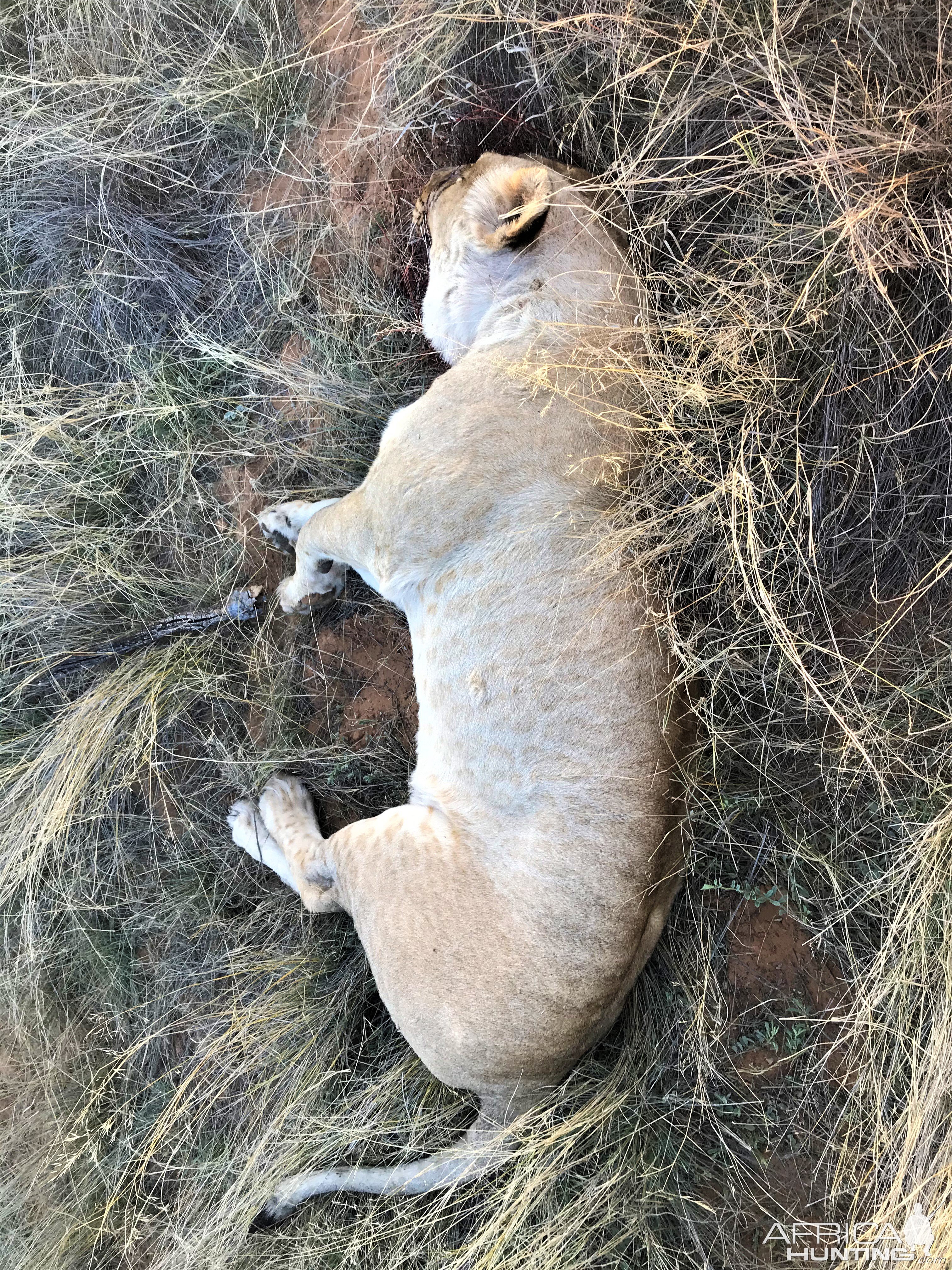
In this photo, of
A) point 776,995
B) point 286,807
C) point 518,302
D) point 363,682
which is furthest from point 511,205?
point 776,995

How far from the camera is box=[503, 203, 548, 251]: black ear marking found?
2.35 m

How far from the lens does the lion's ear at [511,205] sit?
2379 mm

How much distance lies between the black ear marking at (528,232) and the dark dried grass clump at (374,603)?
314mm

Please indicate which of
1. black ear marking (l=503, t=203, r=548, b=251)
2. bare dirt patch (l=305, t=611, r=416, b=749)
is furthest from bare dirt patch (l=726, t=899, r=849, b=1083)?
black ear marking (l=503, t=203, r=548, b=251)

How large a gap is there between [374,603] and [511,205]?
5.25 ft

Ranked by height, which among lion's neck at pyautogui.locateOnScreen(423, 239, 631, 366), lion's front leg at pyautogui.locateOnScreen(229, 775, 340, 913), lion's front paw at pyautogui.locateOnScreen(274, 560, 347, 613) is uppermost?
lion's neck at pyautogui.locateOnScreen(423, 239, 631, 366)

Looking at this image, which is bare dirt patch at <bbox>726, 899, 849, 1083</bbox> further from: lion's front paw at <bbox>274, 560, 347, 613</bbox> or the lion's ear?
the lion's ear

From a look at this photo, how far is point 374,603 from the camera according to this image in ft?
10.6

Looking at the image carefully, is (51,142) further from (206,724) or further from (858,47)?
(858,47)

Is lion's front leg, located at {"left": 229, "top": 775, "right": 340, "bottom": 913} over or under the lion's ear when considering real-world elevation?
under

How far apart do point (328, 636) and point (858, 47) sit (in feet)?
9.02

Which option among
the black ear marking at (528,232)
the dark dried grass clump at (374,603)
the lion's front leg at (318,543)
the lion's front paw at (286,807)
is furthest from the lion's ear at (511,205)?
the lion's front paw at (286,807)

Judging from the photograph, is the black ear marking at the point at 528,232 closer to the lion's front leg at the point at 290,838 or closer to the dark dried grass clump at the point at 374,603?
the dark dried grass clump at the point at 374,603

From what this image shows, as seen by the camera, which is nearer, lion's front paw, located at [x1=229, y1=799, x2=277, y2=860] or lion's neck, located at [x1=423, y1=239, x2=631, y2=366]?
lion's neck, located at [x1=423, y1=239, x2=631, y2=366]
